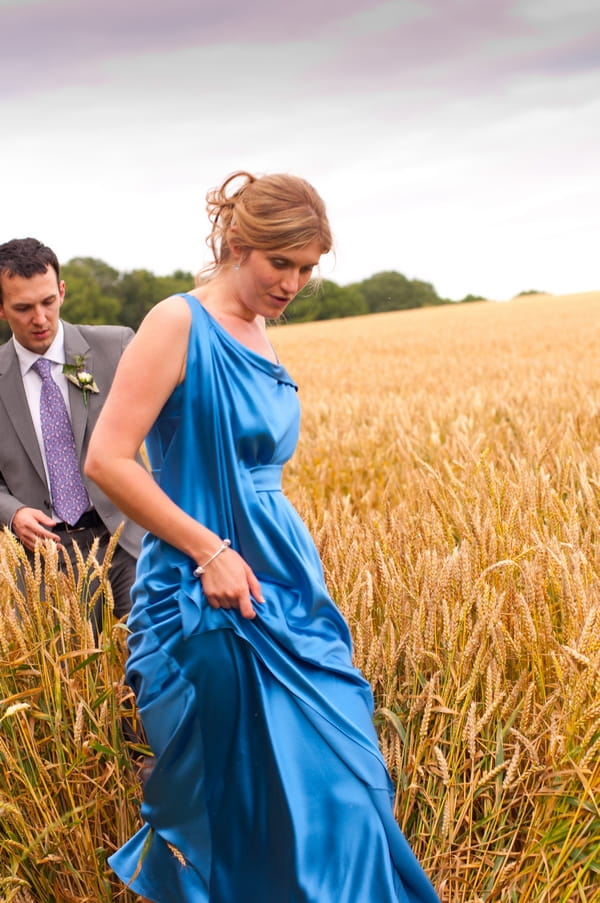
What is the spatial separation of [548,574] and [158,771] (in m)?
1.08

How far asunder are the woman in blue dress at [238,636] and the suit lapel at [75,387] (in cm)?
107

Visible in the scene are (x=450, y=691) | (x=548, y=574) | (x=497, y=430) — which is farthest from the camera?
(x=497, y=430)

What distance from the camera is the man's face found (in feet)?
9.30

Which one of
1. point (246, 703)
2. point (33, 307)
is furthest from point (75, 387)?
point (246, 703)

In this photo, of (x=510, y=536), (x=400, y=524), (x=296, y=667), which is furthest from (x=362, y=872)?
(x=400, y=524)

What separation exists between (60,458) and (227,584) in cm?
139

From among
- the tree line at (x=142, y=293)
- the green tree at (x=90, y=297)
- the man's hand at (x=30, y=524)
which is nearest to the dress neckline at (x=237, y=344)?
the man's hand at (x=30, y=524)

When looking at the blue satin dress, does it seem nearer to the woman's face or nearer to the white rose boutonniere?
the woman's face

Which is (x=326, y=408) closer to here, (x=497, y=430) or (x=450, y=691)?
(x=497, y=430)

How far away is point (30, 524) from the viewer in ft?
8.95

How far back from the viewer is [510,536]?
101 inches

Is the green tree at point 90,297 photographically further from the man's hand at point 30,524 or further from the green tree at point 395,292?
the man's hand at point 30,524

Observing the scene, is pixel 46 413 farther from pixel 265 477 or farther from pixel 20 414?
pixel 265 477

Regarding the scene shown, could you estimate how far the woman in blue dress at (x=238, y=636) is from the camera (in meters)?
1.77
